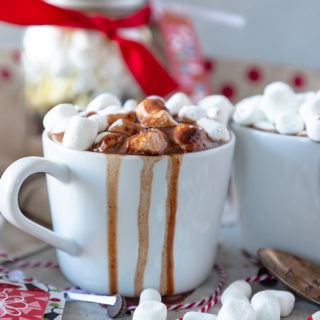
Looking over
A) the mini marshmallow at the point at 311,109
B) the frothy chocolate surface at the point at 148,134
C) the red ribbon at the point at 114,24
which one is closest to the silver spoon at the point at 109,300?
the frothy chocolate surface at the point at 148,134

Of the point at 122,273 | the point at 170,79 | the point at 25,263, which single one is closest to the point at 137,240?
the point at 122,273

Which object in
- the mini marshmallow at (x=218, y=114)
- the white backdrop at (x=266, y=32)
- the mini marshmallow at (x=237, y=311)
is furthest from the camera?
the white backdrop at (x=266, y=32)

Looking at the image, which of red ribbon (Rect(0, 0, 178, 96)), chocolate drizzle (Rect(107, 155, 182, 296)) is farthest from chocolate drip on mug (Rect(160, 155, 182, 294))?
red ribbon (Rect(0, 0, 178, 96))

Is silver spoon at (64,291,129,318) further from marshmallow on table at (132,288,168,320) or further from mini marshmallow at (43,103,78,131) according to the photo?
mini marshmallow at (43,103,78,131)

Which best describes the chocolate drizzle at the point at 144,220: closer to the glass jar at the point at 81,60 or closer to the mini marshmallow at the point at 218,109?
the mini marshmallow at the point at 218,109

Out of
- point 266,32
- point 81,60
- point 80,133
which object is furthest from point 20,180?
point 266,32
